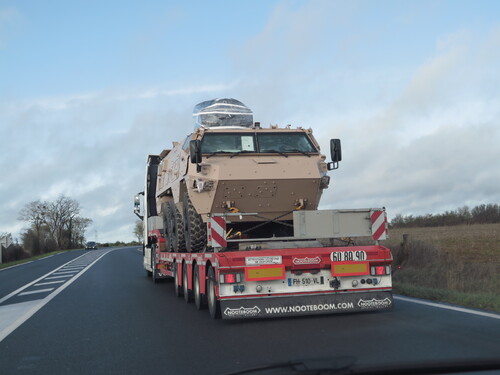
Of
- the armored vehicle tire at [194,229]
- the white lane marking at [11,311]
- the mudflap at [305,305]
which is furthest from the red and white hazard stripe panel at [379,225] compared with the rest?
the white lane marking at [11,311]

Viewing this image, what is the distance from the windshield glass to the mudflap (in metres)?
3.46

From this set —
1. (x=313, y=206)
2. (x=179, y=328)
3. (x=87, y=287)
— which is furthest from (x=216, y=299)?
(x=87, y=287)

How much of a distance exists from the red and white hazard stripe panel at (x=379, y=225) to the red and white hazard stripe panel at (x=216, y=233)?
264cm

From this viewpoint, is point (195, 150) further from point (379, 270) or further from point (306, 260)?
point (379, 270)

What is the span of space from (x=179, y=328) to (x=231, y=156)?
12.1 ft

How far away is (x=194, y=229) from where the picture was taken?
12.6m

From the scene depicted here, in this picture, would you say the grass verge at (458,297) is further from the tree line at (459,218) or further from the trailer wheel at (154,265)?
the tree line at (459,218)

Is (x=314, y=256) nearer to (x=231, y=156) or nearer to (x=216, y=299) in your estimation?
(x=216, y=299)

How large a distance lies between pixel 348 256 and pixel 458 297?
284cm

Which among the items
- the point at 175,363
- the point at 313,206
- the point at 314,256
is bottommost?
the point at 175,363

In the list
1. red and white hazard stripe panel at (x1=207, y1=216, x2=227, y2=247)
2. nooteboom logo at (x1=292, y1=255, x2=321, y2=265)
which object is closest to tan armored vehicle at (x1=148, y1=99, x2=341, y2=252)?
red and white hazard stripe panel at (x1=207, y1=216, x2=227, y2=247)

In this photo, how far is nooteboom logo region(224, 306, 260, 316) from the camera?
30.8 ft

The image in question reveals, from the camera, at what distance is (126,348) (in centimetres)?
792

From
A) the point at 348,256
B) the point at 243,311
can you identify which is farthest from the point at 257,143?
the point at 243,311
